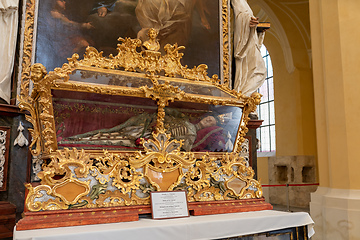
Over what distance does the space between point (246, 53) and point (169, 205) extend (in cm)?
329

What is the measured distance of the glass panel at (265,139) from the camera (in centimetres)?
1205

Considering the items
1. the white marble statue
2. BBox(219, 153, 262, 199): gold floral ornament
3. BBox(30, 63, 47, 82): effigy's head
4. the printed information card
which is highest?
the white marble statue

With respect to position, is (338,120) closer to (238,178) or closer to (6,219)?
(238,178)

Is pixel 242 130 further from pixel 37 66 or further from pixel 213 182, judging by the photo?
pixel 37 66

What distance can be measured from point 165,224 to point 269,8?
31.6ft

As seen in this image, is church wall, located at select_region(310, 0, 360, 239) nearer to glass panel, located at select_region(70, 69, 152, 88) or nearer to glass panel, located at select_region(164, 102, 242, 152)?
glass panel, located at select_region(164, 102, 242, 152)

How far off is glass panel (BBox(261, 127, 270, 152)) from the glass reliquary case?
337 inches

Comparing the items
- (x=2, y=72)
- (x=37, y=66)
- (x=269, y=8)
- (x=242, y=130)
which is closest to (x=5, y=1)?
(x=2, y=72)

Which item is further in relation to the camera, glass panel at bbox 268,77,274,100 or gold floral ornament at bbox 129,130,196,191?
glass panel at bbox 268,77,274,100

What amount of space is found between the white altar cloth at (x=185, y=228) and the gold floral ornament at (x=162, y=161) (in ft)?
1.33

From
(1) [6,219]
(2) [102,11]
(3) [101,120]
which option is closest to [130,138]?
(3) [101,120]

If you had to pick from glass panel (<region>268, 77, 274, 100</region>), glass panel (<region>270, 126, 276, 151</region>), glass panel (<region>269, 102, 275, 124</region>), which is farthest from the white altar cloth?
glass panel (<region>268, 77, 274, 100</region>)

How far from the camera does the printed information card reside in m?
3.07

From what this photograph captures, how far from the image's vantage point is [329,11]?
5688 millimetres
